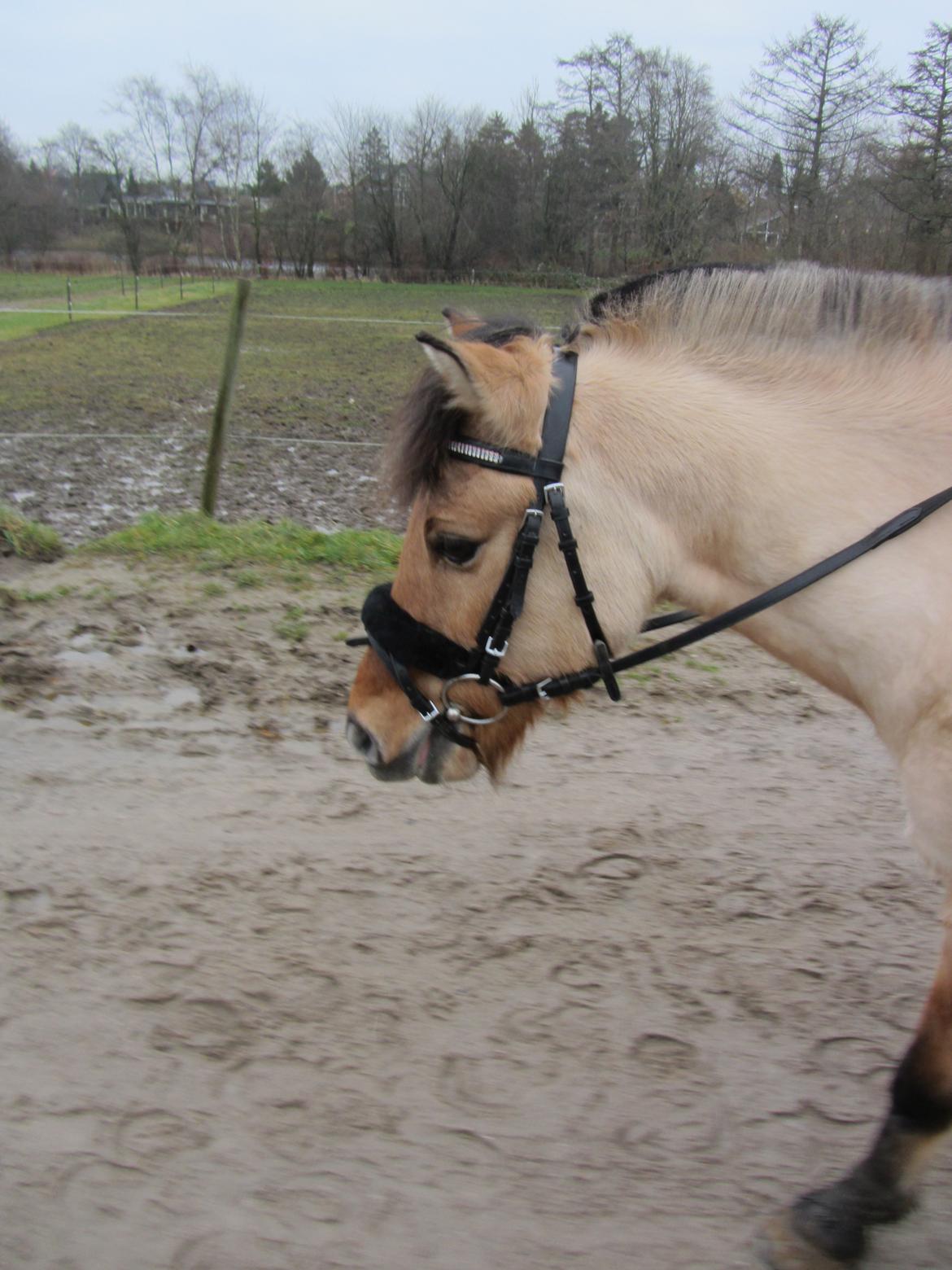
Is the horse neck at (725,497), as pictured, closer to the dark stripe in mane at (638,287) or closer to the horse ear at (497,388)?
the horse ear at (497,388)

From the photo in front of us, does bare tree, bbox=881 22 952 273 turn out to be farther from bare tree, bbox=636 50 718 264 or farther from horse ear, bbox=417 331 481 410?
horse ear, bbox=417 331 481 410

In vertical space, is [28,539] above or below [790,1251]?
above

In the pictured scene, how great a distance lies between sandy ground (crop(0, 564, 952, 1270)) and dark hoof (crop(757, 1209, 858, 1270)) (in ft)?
0.20

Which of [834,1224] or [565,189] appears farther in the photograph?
[565,189]

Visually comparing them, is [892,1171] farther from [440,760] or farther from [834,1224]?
[440,760]

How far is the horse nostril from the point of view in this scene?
227 centimetres

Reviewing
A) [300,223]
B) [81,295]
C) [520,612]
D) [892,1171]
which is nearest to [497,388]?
[520,612]

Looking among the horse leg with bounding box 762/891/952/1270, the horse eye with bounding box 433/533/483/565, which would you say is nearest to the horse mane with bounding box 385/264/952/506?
the horse eye with bounding box 433/533/483/565

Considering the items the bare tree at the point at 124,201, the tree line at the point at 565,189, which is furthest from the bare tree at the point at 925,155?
the bare tree at the point at 124,201

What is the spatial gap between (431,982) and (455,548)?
148cm

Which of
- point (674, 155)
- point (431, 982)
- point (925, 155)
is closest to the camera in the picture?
point (431, 982)

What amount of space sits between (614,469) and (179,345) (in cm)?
1851

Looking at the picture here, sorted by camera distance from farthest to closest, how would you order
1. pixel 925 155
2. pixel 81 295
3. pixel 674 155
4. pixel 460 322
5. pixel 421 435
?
pixel 81 295, pixel 674 155, pixel 925 155, pixel 460 322, pixel 421 435

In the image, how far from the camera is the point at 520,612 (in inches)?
81.6
